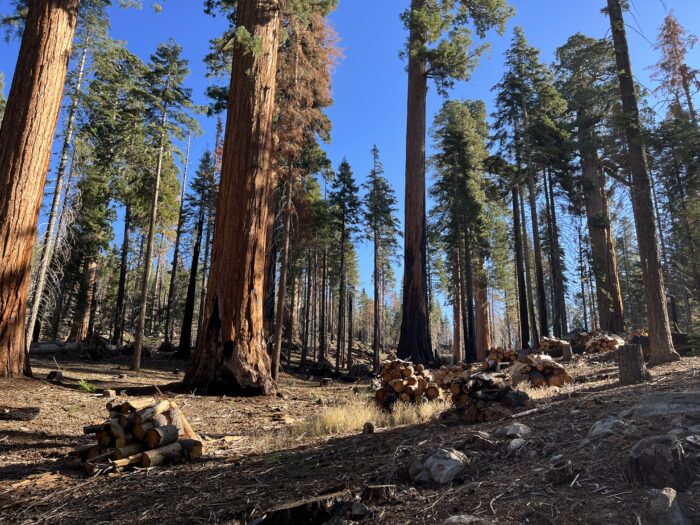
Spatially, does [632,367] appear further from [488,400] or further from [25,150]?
[25,150]

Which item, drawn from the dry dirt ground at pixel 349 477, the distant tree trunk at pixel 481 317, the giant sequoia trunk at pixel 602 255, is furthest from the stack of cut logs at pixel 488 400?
the distant tree trunk at pixel 481 317

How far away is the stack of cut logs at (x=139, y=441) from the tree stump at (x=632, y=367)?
6.21 meters

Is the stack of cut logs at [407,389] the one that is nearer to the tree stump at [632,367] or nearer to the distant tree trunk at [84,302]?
the tree stump at [632,367]

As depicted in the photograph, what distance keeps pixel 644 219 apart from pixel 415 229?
7045 mm

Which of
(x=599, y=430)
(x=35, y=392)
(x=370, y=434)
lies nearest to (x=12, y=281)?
(x=35, y=392)

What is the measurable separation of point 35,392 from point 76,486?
4.73 m

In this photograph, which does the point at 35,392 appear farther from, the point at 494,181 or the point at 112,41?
the point at 494,181

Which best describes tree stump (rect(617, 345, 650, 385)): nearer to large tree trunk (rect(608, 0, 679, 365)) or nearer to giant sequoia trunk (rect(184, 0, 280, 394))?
large tree trunk (rect(608, 0, 679, 365))

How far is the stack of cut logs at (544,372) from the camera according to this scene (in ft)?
30.5

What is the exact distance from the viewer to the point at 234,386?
29.6 ft

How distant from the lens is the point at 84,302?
27062mm

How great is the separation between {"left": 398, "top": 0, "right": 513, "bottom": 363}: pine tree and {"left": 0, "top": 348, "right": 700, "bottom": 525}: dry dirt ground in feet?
27.9

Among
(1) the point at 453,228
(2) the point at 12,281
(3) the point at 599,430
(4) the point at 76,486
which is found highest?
(1) the point at 453,228

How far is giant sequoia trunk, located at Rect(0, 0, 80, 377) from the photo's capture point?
833cm
